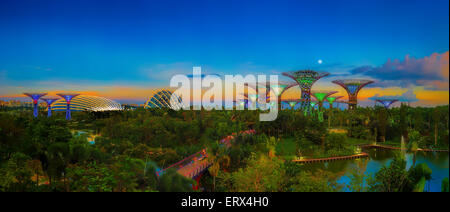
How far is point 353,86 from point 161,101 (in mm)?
32042

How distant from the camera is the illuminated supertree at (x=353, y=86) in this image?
41.7 meters

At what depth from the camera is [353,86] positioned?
4212 cm

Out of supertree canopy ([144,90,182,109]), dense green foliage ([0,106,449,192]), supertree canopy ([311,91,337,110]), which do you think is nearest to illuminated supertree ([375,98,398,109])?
supertree canopy ([311,91,337,110])

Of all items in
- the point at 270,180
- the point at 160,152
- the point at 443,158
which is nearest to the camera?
the point at 270,180

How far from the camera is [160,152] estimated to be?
1617 cm

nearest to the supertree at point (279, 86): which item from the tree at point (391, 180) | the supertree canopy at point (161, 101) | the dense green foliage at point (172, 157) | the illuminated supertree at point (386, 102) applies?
the dense green foliage at point (172, 157)

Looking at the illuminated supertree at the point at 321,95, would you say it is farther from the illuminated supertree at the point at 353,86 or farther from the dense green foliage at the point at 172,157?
the dense green foliage at the point at 172,157

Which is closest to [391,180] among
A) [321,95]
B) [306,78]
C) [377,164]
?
[377,164]

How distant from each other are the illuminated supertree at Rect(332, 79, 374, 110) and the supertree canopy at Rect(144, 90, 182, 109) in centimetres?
2656

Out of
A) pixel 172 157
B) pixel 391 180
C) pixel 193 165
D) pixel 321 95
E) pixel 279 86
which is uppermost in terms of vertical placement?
pixel 279 86

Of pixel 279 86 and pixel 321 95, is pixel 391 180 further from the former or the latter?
pixel 321 95
